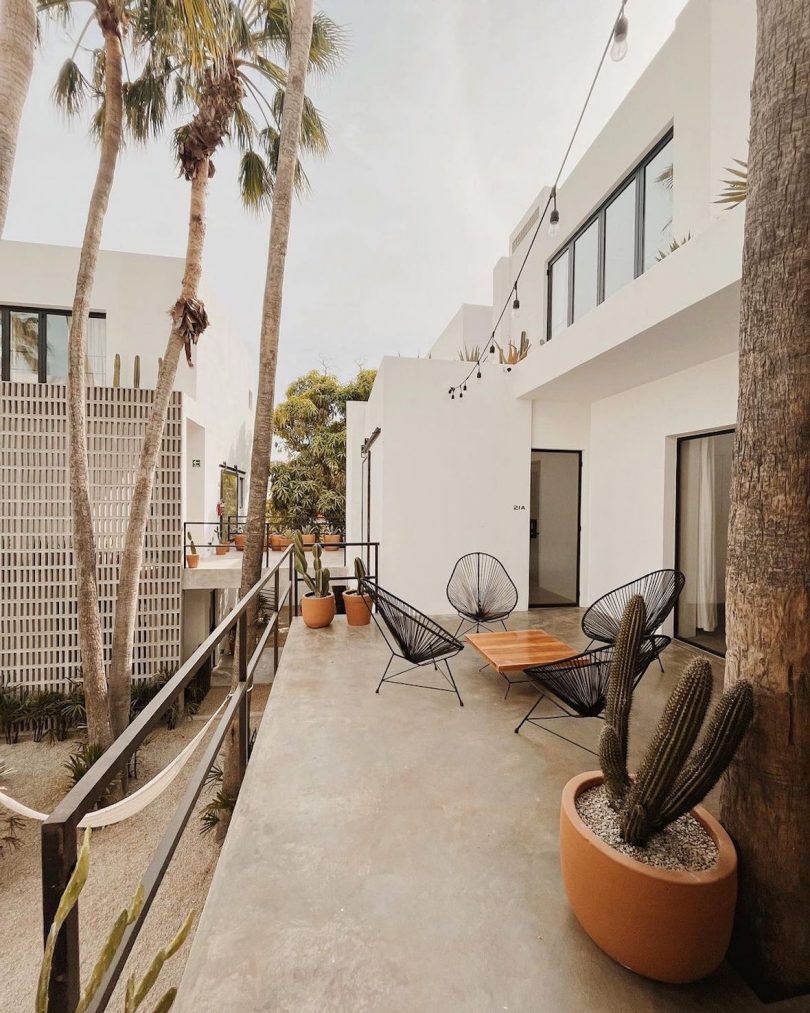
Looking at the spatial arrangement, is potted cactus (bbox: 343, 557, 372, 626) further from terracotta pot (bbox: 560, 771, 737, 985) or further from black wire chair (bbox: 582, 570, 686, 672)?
terracotta pot (bbox: 560, 771, 737, 985)

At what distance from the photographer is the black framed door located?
654cm

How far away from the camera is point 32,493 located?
7.28 m

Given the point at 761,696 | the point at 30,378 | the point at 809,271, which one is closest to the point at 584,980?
the point at 761,696

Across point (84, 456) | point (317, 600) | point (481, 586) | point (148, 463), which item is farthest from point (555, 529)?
point (84, 456)

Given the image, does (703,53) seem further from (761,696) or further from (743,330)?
(761,696)

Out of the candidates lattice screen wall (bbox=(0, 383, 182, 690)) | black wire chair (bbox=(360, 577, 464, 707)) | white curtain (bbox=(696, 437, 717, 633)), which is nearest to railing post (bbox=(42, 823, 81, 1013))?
black wire chair (bbox=(360, 577, 464, 707))

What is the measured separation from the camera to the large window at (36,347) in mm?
8727

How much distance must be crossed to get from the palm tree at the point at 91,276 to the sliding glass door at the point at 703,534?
745 centimetres

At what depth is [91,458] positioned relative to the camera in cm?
741

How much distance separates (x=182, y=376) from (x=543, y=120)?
7.32 m

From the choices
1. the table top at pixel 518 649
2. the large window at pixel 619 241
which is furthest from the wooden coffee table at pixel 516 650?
the large window at pixel 619 241

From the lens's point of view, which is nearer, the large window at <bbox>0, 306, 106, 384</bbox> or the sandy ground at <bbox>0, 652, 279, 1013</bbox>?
the sandy ground at <bbox>0, 652, 279, 1013</bbox>

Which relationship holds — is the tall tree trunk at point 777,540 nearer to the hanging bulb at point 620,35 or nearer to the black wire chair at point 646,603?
the hanging bulb at point 620,35

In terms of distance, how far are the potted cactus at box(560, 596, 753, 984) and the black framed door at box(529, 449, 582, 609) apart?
5.10 metres
